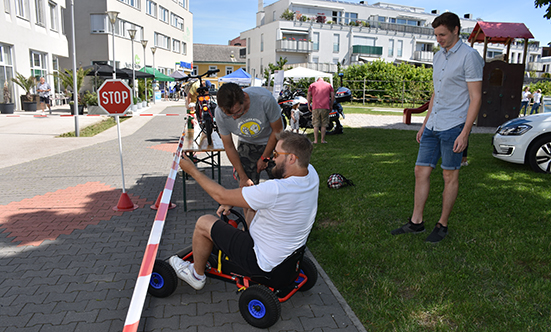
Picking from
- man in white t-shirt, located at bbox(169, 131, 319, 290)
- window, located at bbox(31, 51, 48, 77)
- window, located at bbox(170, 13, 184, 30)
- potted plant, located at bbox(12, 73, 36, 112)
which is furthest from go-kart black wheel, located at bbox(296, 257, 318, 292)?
window, located at bbox(170, 13, 184, 30)

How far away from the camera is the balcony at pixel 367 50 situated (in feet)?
184

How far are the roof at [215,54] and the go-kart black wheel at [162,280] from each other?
7578 cm

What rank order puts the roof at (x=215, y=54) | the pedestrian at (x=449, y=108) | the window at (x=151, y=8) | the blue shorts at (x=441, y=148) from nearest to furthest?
1. the pedestrian at (x=449, y=108)
2. the blue shorts at (x=441, y=148)
3. the window at (x=151, y=8)
4. the roof at (x=215, y=54)

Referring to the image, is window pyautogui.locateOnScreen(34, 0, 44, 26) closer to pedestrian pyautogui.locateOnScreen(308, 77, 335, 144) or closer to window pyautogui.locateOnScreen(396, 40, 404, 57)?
pedestrian pyautogui.locateOnScreen(308, 77, 335, 144)

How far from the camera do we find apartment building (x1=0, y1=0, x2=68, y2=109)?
20.7 meters

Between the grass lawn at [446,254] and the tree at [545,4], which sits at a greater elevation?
the tree at [545,4]

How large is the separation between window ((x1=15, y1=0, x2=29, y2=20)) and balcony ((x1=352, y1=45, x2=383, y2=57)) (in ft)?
140

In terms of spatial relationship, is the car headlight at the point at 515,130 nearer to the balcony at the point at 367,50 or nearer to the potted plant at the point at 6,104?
the potted plant at the point at 6,104

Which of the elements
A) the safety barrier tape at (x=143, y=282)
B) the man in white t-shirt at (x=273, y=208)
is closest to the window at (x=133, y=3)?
the safety barrier tape at (x=143, y=282)

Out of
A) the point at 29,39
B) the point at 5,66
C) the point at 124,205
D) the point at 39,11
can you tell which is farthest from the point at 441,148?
the point at 39,11

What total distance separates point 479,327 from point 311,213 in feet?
4.65

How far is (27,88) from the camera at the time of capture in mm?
21484

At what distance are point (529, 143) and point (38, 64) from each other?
2654cm

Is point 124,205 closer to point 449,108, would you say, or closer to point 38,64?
point 449,108
